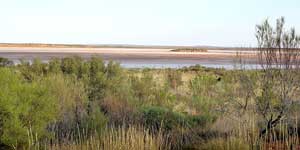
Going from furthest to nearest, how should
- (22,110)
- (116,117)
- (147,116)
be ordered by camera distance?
(147,116) → (116,117) → (22,110)

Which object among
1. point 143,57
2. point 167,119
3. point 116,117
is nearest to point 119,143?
point 116,117

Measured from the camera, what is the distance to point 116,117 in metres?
15.9

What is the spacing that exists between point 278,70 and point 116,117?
5.30 meters

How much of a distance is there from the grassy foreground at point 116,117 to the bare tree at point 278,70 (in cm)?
25

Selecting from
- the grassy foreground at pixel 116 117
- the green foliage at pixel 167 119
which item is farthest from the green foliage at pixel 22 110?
the green foliage at pixel 167 119

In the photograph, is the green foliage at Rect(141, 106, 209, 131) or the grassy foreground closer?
the grassy foreground

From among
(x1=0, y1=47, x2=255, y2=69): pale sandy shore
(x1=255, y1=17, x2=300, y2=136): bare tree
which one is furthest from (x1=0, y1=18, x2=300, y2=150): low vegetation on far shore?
(x1=0, y1=47, x2=255, y2=69): pale sandy shore

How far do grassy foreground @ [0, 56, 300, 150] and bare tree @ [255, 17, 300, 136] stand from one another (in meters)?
0.25

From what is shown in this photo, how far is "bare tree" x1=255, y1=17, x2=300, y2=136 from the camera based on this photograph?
44.1 ft

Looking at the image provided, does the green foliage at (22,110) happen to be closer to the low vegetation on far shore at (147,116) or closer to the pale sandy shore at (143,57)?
the low vegetation on far shore at (147,116)

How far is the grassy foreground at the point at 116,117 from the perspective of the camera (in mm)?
11523

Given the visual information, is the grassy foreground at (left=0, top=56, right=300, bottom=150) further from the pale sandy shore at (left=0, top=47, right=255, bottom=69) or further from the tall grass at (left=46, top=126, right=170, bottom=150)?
the pale sandy shore at (left=0, top=47, right=255, bottom=69)

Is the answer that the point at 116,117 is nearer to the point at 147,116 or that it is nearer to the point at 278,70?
the point at 147,116

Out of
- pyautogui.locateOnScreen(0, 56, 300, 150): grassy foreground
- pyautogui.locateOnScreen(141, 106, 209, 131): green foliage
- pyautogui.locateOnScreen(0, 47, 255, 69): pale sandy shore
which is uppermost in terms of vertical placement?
pyautogui.locateOnScreen(0, 56, 300, 150): grassy foreground
